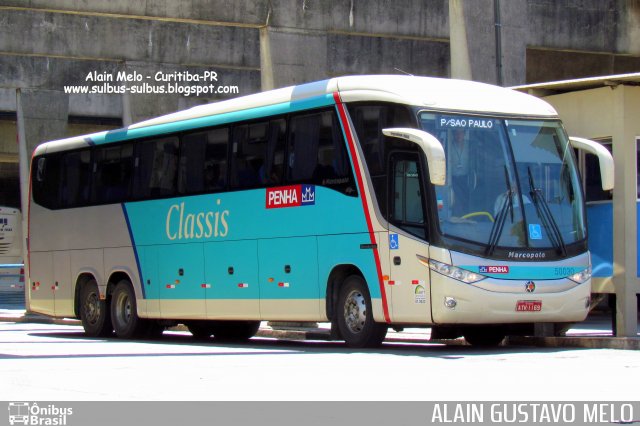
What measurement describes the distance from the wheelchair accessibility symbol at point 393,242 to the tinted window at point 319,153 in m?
0.96

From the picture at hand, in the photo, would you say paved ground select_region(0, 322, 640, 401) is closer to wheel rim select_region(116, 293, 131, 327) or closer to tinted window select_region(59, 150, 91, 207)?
→ wheel rim select_region(116, 293, 131, 327)

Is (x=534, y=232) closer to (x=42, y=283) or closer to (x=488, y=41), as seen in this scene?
(x=488, y=41)

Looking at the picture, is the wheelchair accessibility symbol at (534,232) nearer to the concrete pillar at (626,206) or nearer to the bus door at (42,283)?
the concrete pillar at (626,206)

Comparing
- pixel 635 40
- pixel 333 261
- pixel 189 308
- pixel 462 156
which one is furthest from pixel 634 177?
pixel 635 40

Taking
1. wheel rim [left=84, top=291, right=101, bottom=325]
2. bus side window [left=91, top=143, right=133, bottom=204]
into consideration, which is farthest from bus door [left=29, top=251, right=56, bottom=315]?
bus side window [left=91, top=143, right=133, bottom=204]

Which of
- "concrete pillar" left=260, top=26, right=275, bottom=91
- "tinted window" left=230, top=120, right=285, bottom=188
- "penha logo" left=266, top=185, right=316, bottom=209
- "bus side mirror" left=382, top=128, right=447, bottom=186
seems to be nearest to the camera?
"bus side mirror" left=382, top=128, right=447, bottom=186

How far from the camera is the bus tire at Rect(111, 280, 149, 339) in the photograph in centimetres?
2342

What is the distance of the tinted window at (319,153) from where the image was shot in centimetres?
1836

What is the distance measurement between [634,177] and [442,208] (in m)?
3.37

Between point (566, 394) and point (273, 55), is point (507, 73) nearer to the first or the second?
point (273, 55)
